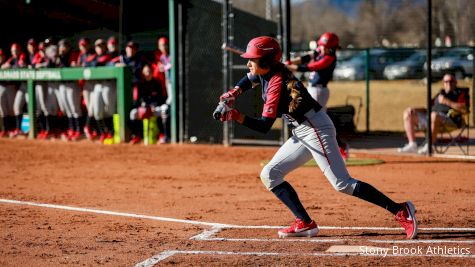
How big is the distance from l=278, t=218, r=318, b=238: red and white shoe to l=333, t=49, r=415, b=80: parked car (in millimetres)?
13918

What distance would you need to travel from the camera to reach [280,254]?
6.82 m

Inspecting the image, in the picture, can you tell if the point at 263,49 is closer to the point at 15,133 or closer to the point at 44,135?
the point at 44,135

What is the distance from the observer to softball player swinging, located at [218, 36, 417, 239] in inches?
285

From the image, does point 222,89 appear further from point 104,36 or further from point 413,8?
point 413,8

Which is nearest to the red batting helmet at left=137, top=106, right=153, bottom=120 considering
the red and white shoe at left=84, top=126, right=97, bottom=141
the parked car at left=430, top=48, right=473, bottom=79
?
the red and white shoe at left=84, top=126, right=97, bottom=141

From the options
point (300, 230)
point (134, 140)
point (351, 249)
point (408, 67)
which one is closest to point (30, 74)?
point (134, 140)

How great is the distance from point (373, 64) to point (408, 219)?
60.1 ft

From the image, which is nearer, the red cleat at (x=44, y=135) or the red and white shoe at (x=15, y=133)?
the red cleat at (x=44, y=135)

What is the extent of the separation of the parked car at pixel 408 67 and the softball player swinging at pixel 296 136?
15.3m

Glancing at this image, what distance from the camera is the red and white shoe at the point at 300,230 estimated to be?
7594mm

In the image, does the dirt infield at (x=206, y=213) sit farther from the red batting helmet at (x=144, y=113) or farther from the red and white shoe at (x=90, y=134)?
the red and white shoe at (x=90, y=134)

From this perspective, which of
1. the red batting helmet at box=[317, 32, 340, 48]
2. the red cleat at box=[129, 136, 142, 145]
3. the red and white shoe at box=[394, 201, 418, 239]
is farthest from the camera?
the red cleat at box=[129, 136, 142, 145]

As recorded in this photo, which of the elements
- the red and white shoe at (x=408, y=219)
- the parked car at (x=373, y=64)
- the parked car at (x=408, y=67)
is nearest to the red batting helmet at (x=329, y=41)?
the red and white shoe at (x=408, y=219)

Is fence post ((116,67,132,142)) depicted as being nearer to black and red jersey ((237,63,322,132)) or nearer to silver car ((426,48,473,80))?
silver car ((426,48,473,80))
